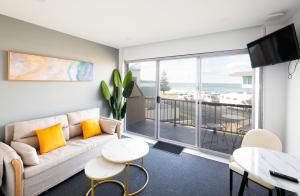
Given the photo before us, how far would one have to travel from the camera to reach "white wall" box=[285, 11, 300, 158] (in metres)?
2.05

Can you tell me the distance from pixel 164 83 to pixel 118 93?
139 centimetres

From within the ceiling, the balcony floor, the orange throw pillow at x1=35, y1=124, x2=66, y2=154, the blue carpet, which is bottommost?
the blue carpet

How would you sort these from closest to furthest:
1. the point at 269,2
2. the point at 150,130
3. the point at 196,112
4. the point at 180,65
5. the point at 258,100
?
the point at 269,2 → the point at 258,100 → the point at 196,112 → the point at 180,65 → the point at 150,130

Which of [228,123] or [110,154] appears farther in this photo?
[228,123]

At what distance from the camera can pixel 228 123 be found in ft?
12.5

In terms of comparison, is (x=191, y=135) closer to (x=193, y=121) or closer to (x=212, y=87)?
(x=193, y=121)

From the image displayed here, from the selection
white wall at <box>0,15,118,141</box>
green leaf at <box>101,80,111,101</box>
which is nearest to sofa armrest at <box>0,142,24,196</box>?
white wall at <box>0,15,118,141</box>

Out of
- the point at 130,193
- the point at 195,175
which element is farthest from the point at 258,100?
the point at 130,193

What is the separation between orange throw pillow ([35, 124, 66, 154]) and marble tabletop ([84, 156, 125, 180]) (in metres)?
0.84

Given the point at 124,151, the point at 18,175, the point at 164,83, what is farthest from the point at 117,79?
the point at 18,175

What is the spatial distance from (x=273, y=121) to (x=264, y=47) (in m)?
1.28

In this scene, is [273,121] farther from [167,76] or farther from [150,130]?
[150,130]

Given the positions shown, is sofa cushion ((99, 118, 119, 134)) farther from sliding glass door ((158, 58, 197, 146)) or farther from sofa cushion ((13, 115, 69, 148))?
sliding glass door ((158, 58, 197, 146))

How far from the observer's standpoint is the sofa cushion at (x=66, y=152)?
1892 mm
